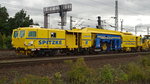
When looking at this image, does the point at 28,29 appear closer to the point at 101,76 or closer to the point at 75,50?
the point at 75,50

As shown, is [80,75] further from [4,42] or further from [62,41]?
[4,42]

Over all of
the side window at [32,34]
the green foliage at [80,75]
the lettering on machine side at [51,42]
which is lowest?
the green foliage at [80,75]

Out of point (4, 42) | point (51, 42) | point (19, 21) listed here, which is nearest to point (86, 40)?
point (51, 42)

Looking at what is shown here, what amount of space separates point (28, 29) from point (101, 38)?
1100 cm

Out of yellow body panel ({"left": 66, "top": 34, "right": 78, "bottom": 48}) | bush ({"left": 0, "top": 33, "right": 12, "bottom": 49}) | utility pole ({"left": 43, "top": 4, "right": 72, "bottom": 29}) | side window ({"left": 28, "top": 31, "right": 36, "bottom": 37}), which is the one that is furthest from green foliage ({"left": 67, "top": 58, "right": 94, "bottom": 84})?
utility pole ({"left": 43, "top": 4, "right": 72, "bottom": 29})

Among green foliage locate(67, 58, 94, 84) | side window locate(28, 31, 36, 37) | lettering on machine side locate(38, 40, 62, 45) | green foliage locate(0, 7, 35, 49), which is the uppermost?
green foliage locate(0, 7, 35, 49)

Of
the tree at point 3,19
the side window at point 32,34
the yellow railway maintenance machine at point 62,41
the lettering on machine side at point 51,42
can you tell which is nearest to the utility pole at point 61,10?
the tree at point 3,19

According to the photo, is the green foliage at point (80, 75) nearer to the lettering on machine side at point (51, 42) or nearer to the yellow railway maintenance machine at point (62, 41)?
the yellow railway maintenance machine at point (62, 41)

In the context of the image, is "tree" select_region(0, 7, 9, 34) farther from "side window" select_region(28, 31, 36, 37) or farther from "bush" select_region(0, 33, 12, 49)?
"side window" select_region(28, 31, 36, 37)

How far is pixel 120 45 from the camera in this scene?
29.6 m

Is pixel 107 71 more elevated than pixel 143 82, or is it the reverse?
pixel 107 71

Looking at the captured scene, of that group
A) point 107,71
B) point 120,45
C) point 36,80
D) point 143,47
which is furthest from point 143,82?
point 143,47

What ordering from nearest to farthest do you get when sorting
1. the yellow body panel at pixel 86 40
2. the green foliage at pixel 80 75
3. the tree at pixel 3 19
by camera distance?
the green foliage at pixel 80 75
the yellow body panel at pixel 86 40
the tree at pixel 3 19

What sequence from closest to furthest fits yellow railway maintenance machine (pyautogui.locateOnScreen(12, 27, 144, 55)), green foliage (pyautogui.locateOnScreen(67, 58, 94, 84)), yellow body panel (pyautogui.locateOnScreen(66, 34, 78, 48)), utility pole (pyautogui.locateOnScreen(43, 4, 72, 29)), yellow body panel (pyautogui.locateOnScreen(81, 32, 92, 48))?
green foliage (pyautogui.locateOnScreen(67, 58, 94, 84))
yellow railway maintenance machine (pyautogui.locateOnScreen(12, 27, 144, 55))
yellow body panel (pyautogui.locateOnScreen(66, 34, 78, 48))
yellow body panel (pyautogui.locateOnScreen(81, 32, 92, 48))
utility pole (pyautogui.locateOnScreen(43, 4, 72, 29))
